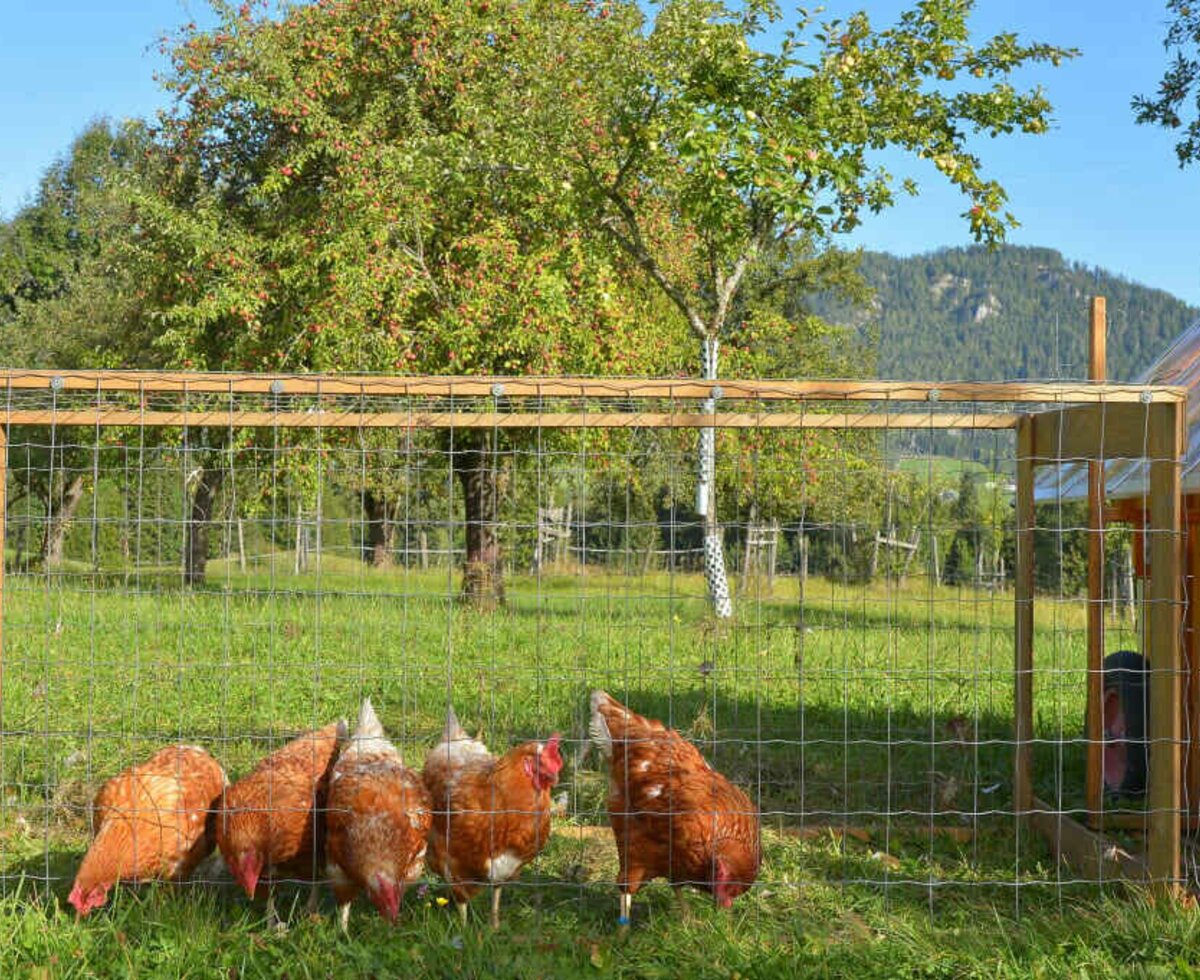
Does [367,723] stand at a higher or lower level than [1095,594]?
lower

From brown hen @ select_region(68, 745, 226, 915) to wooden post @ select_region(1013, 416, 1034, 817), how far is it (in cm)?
348

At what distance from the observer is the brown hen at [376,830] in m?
4.07

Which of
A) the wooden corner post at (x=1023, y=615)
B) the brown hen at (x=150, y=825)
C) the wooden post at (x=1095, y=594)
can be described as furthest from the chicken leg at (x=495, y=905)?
the wooden post at (x=1095, y=594)

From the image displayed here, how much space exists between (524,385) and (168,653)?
7513 millimetres

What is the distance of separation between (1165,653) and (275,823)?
3365 millimetres

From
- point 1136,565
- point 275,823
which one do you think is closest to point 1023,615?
point 1136,565

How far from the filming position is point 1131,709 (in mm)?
6105

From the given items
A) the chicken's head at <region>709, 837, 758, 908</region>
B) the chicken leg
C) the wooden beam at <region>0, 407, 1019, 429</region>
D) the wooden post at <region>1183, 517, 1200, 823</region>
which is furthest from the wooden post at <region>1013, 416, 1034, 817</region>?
the chicken leg

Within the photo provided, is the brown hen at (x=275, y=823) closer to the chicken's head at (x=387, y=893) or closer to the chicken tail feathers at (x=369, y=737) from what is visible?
the chicken tail feathers at (x=369, y=737)

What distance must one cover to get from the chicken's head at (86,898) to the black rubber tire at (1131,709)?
15.6 ft

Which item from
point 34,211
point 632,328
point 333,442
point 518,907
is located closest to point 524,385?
point 518,907

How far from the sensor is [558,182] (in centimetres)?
1313

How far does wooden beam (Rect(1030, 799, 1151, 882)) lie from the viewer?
4.71 metres

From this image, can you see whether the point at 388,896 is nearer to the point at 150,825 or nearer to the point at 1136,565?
the point at 150,825
